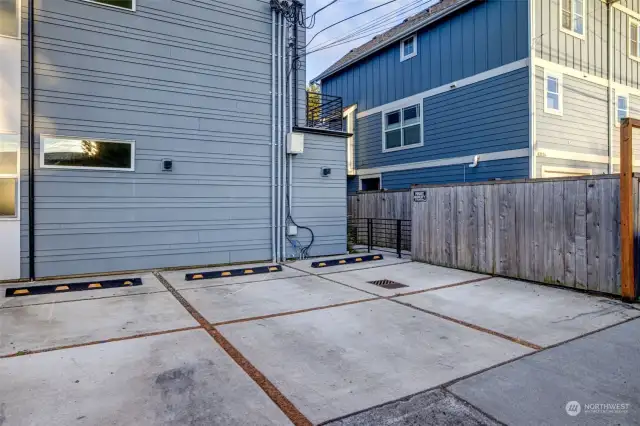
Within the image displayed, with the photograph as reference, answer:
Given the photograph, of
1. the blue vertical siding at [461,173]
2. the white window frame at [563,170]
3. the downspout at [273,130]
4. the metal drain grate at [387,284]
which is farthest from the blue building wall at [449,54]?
the metal drain grate at [387,284]

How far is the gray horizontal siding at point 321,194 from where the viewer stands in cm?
825

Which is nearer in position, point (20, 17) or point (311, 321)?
point (311, 321)

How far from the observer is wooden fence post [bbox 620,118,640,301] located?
15.1 feet

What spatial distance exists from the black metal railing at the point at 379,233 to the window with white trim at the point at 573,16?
597 centimetres

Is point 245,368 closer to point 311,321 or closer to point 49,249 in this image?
point 311,321

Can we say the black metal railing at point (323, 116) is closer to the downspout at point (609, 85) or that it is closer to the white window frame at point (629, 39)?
the downspout at point (609, 85)

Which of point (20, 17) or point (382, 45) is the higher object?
point (382, 45)

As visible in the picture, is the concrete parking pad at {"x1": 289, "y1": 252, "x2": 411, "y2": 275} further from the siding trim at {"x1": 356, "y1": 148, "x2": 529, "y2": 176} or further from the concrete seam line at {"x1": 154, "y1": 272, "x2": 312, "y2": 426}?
the siding trim at {"x1": 356, "y1": 148, "x2": 529, "y2": 176}

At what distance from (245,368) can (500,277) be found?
4868 millimetres

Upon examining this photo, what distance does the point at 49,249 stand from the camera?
6020 mm

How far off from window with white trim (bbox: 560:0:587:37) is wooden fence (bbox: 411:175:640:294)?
5.59 metres

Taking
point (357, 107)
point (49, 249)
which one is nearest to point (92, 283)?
point (49, 249)

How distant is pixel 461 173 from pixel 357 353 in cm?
784

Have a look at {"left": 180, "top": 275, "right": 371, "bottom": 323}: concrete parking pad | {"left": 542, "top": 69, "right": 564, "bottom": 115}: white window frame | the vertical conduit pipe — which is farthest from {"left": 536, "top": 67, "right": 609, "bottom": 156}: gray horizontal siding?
{"left": 180, "top": 275, "right": 371, "bottom": 323}: concrete parking pad
